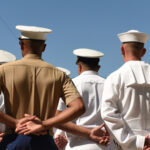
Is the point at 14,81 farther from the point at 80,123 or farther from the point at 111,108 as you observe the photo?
the point at 80,123

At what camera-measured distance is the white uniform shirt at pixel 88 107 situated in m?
6.39

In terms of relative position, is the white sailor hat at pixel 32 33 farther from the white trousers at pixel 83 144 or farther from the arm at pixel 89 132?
the white trousers at pixel 83 144

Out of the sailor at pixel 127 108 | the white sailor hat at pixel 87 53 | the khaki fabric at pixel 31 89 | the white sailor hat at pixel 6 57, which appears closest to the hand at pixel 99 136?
the sailor at pixel 127 108

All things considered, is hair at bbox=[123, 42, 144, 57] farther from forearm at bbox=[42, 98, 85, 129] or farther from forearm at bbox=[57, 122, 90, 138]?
forearm at bbox=[57, 122, 90, 138]

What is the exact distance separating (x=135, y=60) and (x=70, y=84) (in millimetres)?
1100

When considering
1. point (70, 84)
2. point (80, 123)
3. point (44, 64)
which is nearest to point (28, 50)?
point (44, 64)

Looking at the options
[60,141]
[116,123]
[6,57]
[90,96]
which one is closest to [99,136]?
[90,96]

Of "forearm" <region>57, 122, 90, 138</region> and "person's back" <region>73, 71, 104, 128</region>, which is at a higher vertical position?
"person's back" <region>73, 71, 104, 128</region>

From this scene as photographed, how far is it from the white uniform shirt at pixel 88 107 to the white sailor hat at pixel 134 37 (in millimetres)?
987

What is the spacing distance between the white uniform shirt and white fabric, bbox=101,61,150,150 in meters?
1.02

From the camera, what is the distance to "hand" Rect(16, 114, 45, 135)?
4625 mm

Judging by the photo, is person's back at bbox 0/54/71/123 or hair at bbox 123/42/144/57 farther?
hair at bbox 123/42/144/57

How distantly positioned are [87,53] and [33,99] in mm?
2323

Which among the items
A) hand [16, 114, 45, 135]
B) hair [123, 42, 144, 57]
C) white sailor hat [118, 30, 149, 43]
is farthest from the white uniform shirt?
hand [16, 114, 45, 135]
